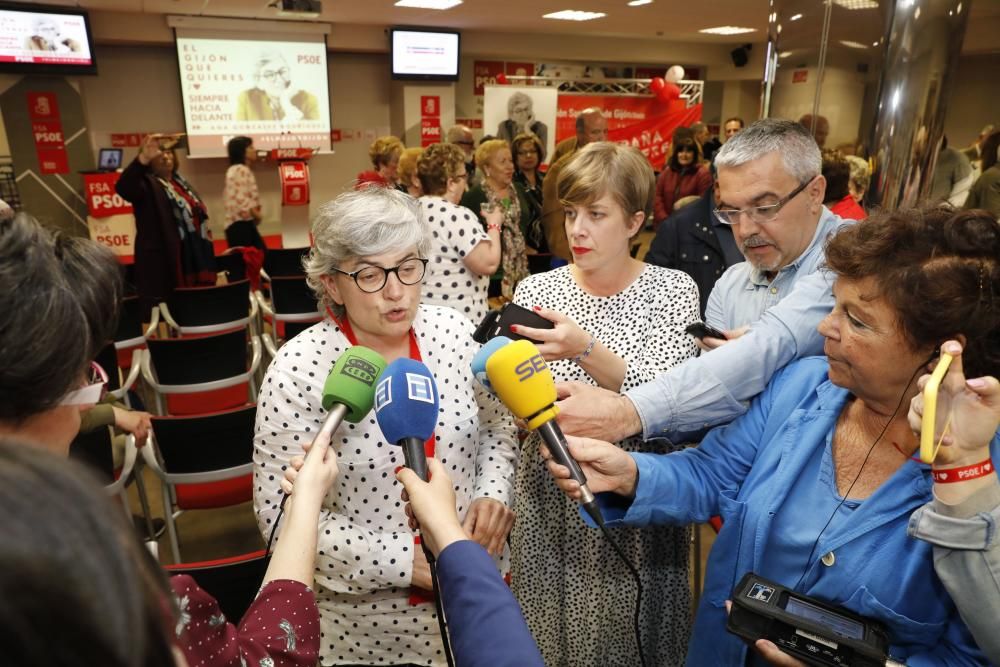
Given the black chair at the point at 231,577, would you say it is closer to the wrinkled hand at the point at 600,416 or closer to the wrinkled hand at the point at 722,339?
the wrinkled hand at the point at 600,416

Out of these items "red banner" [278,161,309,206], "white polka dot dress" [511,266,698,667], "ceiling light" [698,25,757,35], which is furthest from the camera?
"ceiling light" [698,25,757,35]

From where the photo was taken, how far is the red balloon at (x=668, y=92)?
10.6 m

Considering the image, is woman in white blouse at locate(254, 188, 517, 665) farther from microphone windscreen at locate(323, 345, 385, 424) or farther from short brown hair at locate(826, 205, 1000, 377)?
short brown hair at locate(826, 205, 1000, 377)

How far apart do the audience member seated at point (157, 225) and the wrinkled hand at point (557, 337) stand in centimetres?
425

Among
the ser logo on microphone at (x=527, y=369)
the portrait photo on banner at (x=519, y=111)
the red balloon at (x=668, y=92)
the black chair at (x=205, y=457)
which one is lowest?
the black chair at (x=205, y=457)

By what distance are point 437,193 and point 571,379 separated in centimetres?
218

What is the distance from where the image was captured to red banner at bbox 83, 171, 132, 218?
775cm

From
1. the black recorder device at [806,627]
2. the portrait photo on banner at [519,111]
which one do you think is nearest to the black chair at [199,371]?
the black recorder device at [806,627]

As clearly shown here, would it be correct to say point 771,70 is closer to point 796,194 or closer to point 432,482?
point 796,194

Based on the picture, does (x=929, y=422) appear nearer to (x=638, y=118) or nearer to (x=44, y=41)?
(x=44, y=41)

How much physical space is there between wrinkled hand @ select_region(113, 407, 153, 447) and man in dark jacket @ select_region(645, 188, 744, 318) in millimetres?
2350

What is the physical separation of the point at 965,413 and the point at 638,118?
11.4 m

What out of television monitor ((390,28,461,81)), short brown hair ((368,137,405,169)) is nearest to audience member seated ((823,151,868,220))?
short brown hair ((368,137,405,169))

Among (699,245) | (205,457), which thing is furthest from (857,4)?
(205,457)
